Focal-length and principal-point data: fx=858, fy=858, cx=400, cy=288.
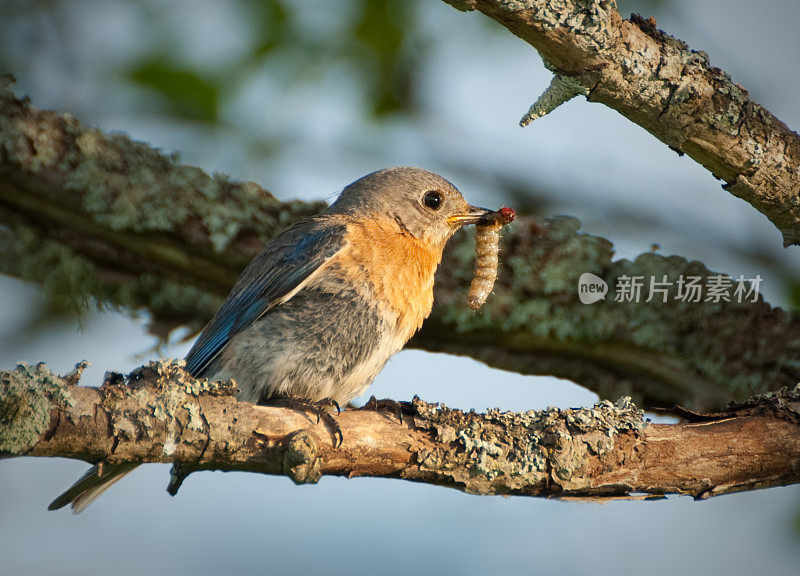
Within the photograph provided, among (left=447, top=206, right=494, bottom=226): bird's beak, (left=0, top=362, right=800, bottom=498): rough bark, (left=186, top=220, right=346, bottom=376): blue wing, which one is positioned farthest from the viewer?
(left=447, top=206, right=494, bottom=226): bird's beak

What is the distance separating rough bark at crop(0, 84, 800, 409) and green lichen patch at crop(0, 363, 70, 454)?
6.08 ft

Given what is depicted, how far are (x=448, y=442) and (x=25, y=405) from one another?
159cm

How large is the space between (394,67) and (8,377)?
320 centimetres

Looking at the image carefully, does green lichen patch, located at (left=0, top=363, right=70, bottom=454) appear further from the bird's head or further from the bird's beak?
the bird's beak

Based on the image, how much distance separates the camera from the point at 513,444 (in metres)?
3.48

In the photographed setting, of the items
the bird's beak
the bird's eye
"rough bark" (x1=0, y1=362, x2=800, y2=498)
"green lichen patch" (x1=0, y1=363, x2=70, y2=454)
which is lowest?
"green lichen patch" (x1=0, y1=363, x2=70, y2=454)

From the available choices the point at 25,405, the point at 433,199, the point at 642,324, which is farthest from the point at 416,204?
the point at 25,405

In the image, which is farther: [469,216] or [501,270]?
[469,216]

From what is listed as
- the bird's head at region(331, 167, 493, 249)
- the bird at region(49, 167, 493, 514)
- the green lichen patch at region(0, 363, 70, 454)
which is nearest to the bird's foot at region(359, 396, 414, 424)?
the bird at region(49, 167, 493, 514)

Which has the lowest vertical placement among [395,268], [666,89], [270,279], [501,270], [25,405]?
[25,405]

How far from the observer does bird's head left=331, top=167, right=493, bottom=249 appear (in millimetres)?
5137

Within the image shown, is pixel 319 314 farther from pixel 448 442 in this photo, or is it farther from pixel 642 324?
pixel 642 324

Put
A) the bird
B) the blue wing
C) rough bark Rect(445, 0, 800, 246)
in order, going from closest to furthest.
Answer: rough bark Rect(445, 0, 800, 246)
the bird
the blue wing

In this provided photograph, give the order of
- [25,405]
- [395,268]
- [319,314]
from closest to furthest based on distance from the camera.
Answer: [25,405], [319,314], [395,268]
